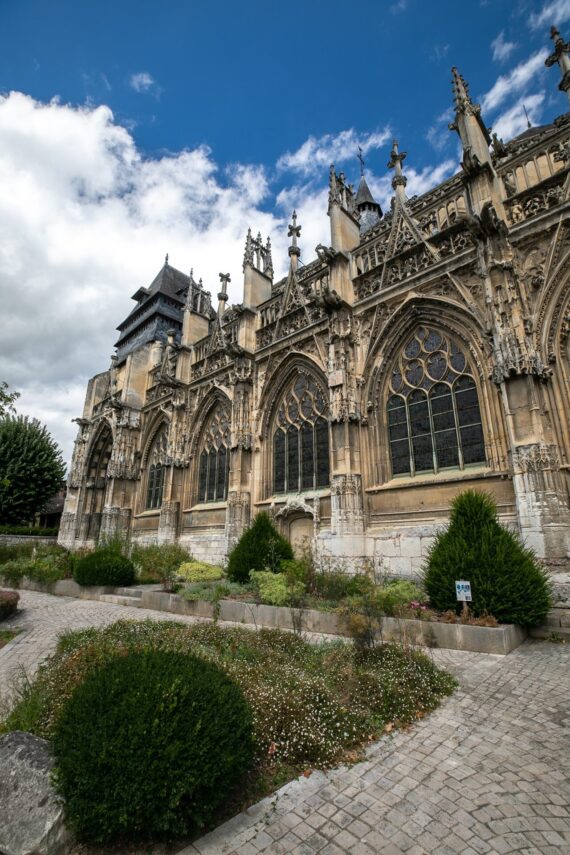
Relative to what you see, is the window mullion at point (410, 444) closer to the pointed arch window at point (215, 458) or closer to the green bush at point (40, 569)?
the pointed arch window at point (215, 458)

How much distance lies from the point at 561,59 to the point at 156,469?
2033 cm

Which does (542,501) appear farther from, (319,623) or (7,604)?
(7,604)

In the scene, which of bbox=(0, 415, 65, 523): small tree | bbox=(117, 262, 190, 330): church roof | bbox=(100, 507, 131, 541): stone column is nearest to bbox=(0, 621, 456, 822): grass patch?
bbox=(100, 507, 131, 541): stone column

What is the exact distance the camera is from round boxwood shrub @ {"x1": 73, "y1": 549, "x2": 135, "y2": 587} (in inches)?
466

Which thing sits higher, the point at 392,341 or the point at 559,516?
the point at 392,341

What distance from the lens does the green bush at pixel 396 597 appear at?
6.49 metres

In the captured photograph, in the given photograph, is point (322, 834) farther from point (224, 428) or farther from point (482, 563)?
point (224, 428)

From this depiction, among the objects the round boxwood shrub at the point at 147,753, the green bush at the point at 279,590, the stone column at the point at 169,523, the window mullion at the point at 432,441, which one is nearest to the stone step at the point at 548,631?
the green bush at the point at 279,590

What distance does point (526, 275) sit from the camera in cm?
952

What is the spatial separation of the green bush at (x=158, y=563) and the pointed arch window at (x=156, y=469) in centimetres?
583

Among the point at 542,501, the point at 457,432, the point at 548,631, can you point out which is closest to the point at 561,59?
the point at 457,432

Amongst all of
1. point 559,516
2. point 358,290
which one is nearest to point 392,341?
point 358,290

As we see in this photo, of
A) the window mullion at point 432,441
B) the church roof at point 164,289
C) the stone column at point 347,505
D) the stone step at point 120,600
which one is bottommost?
the stone step at point 120,600

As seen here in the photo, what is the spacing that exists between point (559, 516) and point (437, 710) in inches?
206
